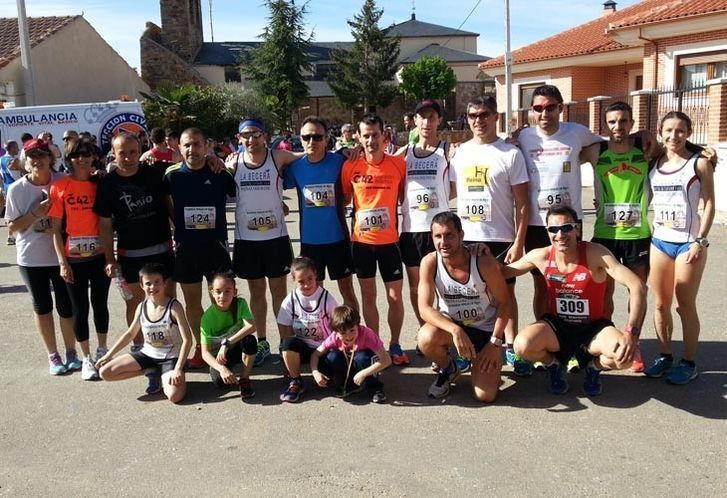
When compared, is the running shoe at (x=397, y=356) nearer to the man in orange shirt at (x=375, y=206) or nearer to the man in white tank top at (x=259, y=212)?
the man in orange shirt at (x=375, y=206)

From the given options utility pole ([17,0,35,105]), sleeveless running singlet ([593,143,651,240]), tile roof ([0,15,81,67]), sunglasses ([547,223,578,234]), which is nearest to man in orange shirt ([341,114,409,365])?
sunglasses ([547,223,578,234])

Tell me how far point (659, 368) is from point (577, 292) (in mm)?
938

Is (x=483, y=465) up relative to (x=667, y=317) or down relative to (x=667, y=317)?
down

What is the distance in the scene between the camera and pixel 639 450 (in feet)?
11.7

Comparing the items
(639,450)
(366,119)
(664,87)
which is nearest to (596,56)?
(664,87)

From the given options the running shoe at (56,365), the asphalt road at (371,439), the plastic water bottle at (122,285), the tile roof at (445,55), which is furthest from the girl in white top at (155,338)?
the tile roof at (445,55)

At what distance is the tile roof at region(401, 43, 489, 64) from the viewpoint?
5844cm

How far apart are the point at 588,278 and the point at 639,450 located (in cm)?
121

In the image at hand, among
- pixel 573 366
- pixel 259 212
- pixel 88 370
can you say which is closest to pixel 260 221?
pixel 259 212

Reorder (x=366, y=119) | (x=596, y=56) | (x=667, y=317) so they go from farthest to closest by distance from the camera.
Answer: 1. (x=596, y=56)
2. (x=366, y=119)
3. (x=667, y=317)

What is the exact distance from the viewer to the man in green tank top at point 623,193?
459 cm

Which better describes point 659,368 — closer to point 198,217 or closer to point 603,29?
point 198,217

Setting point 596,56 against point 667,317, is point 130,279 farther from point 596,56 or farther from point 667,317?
point 596,56

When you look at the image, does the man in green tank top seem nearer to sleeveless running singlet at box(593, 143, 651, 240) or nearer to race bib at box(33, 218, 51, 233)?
sleeveless running singlet at box(593, 143, 651, 240)
